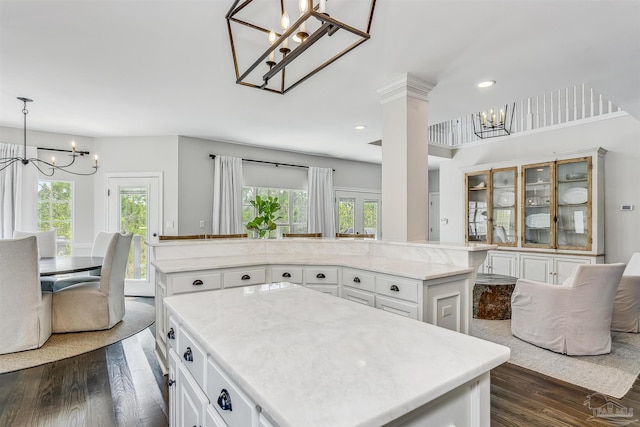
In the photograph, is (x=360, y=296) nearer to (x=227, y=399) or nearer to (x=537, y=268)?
(x=227, y=399)

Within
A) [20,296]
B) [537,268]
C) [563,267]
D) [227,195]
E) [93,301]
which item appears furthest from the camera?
[227,195]

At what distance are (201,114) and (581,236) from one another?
5319mm

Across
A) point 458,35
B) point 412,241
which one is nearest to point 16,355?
point 412,241

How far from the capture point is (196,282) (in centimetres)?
259

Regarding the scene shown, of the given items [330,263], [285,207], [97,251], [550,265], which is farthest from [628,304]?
[97,251]

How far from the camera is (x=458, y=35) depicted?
2.38 m

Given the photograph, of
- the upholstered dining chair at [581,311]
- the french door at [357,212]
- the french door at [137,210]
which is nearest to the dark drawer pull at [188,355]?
the upholstered dining chair at [581,311]

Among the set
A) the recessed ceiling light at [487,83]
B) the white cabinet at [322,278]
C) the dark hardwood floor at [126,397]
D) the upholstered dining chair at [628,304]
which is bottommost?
the dark hardwood floor at [126,397]

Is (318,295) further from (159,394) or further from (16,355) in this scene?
(16,355)

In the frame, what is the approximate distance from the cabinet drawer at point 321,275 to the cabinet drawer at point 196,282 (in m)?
0.74

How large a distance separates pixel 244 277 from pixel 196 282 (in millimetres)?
400

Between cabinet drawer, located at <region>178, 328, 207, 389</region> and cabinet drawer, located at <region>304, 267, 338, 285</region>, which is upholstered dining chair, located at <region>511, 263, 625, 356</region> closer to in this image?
cabinet drawer, located at <region>304, 267, 338, 285</region>

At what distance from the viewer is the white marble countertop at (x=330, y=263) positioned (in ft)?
7.45

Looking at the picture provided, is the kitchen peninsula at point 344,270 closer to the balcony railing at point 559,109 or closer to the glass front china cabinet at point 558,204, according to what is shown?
the balcony railing at point 559,109
